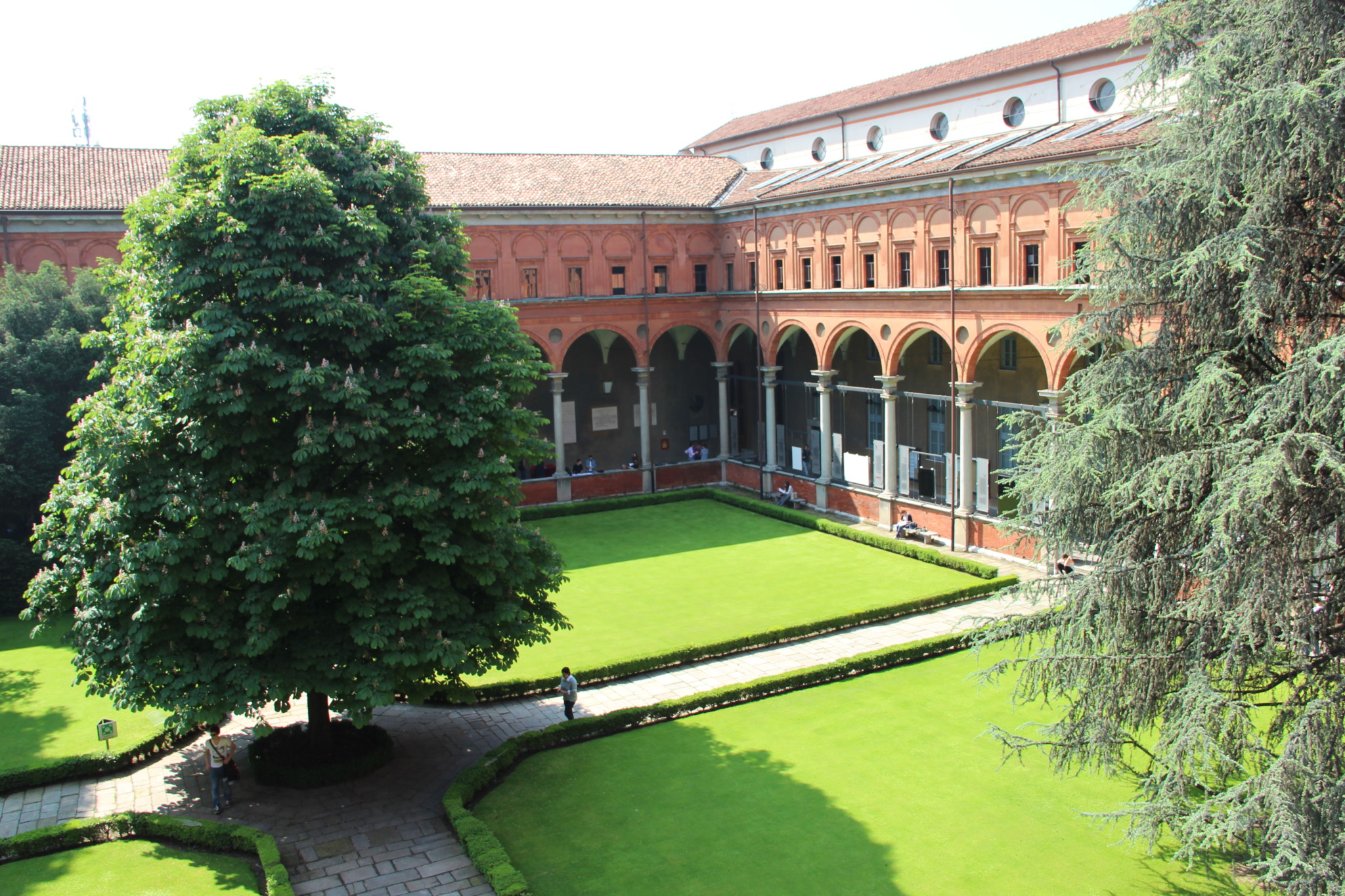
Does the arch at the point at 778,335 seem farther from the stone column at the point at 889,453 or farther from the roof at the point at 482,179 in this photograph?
the roof at the point at 482,179

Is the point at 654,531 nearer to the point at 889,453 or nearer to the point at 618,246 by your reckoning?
the point at 889,453

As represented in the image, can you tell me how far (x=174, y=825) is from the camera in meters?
13.8

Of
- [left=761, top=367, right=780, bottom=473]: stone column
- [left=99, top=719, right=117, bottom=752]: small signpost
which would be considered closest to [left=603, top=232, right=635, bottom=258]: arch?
[left=761, top=367, right=780, bottom=473]: stone column

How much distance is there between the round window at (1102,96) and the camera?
95.7 feet

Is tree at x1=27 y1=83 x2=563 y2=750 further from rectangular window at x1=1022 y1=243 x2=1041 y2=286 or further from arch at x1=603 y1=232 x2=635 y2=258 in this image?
arch at x1=603 y1=232 x2=635 y2=258

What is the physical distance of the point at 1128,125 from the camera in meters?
24.0

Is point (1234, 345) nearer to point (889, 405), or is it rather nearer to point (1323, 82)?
point (1323, 82)

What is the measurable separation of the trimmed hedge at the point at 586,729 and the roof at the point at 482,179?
63.3 ft

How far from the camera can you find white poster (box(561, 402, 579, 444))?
39.1 meters

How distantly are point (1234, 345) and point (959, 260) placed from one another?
17073mm

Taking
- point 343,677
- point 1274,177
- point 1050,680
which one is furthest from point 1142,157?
point 343,677

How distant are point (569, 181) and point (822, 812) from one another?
2799cm

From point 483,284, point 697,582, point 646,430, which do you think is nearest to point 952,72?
point 646,430

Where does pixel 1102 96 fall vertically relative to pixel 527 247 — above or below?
above
